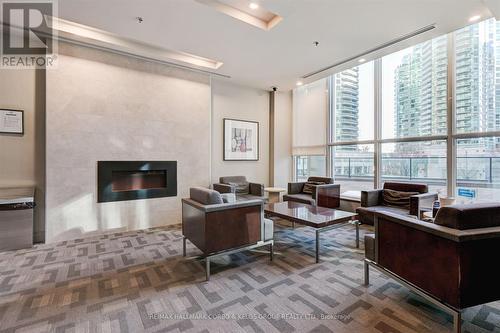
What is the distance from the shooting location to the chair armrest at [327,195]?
4543mm

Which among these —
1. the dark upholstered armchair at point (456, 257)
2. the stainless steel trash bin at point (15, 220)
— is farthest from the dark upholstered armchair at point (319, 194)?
the stainless steel trash bin at point (15, 220)

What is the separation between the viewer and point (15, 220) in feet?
10.7

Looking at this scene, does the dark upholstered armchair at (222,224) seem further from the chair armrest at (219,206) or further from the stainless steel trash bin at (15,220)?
the stainless steel trash bin at (15,220)

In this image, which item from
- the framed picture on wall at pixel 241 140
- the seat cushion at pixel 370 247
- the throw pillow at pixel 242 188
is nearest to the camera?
the seat cushion at pixel 370 247

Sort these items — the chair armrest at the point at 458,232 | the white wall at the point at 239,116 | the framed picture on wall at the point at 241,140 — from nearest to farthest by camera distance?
the chair armrest at the point at 458,232 → the white wall at the point at 239,116 → the framed picture on wall at the point at 241,140

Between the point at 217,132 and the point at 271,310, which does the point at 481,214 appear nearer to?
the point at 271,310

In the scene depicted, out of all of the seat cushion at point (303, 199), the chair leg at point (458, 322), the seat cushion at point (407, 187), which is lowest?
the chair leg at point (458, 322)

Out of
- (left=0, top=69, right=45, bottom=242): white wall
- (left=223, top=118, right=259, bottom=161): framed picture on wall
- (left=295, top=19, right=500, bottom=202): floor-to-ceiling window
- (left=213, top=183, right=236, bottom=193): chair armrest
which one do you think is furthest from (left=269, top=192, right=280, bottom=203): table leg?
(left=0, top=69, right=45, bottom=242): white wall

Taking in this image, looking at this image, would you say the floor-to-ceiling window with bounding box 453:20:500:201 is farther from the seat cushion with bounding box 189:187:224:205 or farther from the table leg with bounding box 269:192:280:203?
the seat cushion with bounding box 189:187:224:205

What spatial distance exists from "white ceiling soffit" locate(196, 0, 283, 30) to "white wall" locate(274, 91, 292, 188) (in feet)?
9.98

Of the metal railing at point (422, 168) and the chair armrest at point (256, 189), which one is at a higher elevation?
the metal railing at point (422, 168)

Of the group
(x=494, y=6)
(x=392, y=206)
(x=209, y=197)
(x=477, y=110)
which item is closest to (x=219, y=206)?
(x=209, y=197)

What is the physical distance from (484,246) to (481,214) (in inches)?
8.5

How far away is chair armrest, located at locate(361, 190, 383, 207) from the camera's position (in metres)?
→ 4.00
